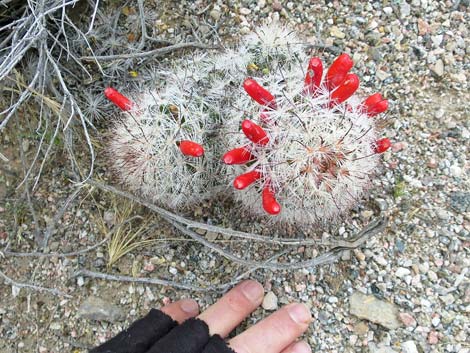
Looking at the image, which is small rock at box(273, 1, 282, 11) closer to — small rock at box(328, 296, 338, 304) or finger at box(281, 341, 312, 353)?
small rock at box(328, 296, 338, 304)

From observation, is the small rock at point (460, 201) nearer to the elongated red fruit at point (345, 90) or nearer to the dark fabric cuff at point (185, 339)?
the elongated red fruit at point (345, 90)

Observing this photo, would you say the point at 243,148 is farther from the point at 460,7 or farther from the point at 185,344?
the point at 460,7

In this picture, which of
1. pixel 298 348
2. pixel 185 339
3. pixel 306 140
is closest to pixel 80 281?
pixel 185 339

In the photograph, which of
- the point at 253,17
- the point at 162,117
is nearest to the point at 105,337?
the point at 162,117

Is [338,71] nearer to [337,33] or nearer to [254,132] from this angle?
[254,132]

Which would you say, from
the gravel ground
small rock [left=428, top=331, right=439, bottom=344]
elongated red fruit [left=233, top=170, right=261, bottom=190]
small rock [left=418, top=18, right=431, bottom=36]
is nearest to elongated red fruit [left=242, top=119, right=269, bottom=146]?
elongated red fruit [left=233, top=170, right=261, bottom=190]

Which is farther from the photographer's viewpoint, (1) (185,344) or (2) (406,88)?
(2) (406,88)
